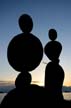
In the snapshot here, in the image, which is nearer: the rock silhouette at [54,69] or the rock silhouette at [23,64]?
the rock silhouette at [23,64]

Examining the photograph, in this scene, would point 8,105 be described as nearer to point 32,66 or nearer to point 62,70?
point 32,66

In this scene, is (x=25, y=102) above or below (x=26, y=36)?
below

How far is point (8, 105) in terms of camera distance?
10.6 m

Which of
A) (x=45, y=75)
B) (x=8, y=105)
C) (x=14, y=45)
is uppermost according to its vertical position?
(x=14, y=45)

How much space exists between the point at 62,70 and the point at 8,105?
569 centimetres

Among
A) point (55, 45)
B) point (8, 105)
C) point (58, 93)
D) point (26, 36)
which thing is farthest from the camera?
point (55, 45)

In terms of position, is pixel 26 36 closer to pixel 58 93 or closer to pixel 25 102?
pixel 25 102

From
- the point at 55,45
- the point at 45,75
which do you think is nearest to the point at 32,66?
the point at 45,75

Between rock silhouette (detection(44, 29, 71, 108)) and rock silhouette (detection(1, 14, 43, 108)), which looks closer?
rock silhouette (detection(1, 14, 43, 108))

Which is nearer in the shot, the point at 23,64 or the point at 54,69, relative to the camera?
the point at 23,64

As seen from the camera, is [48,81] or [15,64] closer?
[15,64]

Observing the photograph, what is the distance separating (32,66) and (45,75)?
4237mm

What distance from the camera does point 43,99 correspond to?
11.1m

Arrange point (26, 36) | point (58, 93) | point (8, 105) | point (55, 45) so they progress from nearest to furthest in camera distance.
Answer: point (8, 105), point (26, 36), point (58, 93), point (55, 45)
